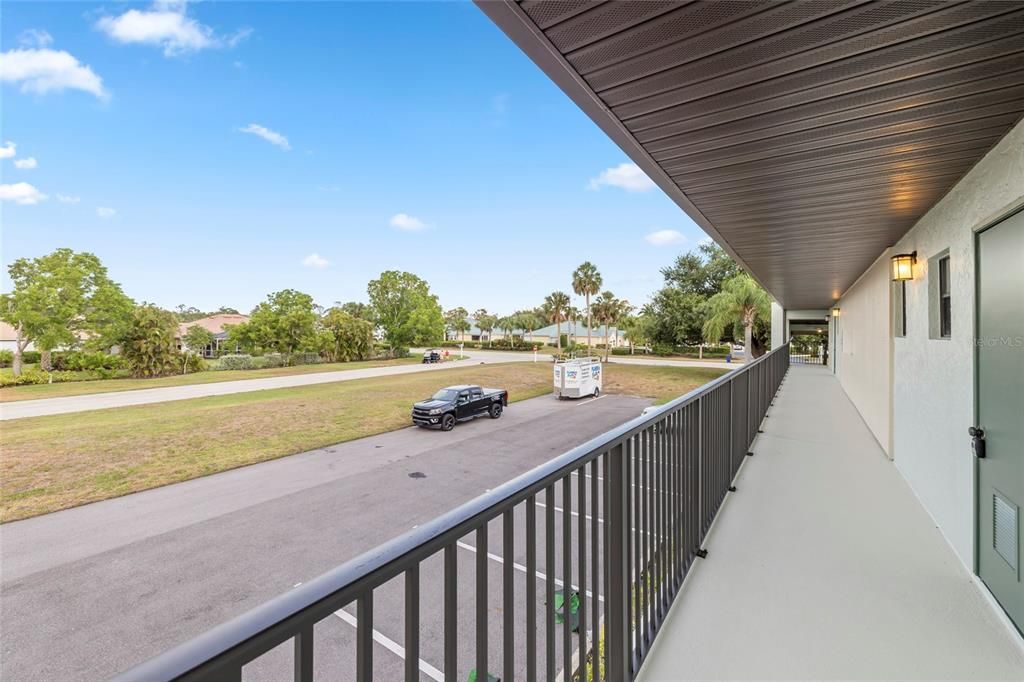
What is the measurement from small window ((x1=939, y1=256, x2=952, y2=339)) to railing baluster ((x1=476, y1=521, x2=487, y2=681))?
3.72 m

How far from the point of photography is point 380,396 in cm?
1734

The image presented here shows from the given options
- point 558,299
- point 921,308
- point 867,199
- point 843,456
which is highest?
point 558,299

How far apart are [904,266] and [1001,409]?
2.26 m

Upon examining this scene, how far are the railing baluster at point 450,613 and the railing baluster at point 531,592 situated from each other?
227 millimetres

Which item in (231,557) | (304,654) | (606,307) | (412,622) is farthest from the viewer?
(606,307)

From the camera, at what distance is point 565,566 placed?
3.84ft

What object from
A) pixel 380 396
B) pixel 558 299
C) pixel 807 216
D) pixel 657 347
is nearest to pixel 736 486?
pixel 807 216

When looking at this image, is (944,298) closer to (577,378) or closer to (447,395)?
(447,395)

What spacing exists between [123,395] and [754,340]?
3375 centimetres

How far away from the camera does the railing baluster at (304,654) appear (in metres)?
0.50

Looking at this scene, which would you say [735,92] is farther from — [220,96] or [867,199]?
[220,96]

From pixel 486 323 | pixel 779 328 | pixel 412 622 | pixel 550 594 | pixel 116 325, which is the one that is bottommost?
pixel 550 594

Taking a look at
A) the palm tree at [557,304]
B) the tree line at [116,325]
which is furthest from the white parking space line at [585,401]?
the palm tree at [557,304]

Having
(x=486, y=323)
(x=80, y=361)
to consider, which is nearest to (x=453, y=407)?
(x=80, y=361)
